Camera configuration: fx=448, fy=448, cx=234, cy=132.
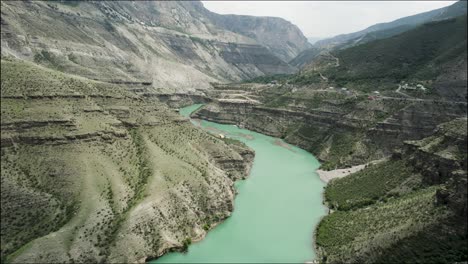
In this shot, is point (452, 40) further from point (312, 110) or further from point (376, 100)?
point (312, 110)

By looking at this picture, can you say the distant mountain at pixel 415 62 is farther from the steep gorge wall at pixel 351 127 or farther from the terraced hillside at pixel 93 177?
the terraced hillside at pixel 93 177

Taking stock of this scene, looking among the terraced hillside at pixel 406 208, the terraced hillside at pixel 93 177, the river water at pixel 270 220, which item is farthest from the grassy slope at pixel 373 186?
the terraced hillside at pixel 93 177

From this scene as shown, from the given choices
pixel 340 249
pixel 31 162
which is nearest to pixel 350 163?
pixel 340 249

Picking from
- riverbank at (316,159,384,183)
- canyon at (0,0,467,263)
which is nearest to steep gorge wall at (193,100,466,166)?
canyon at (0,0,467,263)

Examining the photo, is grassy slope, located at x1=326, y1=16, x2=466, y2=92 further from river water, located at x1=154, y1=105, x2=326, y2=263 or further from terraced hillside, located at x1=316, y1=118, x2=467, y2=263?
terraced hillside, located at x1=316, y1=118, x2=467, y2=263

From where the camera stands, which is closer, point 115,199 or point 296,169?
point 115,199

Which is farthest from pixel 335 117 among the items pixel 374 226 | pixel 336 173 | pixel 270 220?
pixel 374 226
